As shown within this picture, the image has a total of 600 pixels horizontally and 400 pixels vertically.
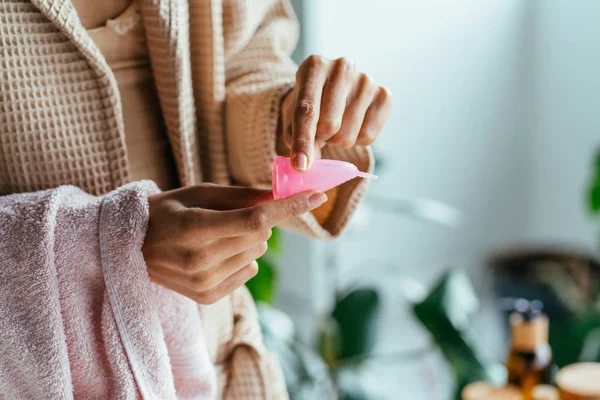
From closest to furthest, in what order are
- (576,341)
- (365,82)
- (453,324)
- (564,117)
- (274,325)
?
(365,82)
(274,325)
(453,324)
(576,341)
(564,117)

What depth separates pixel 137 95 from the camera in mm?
580

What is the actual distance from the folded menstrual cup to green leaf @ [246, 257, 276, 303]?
624 mm

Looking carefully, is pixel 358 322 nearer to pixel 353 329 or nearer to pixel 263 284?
pixel 353 329

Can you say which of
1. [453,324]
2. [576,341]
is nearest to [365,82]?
[453,324]

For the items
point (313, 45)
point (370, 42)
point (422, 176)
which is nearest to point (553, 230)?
point (422, 176)

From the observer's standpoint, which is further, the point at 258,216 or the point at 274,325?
the point at 274,325

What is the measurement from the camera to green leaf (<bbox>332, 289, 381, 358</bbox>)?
1153 mm

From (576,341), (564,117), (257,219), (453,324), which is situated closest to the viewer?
(257,219)

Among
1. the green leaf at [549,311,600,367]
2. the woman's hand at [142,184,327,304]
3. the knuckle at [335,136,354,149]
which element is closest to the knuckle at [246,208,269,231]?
the woman's hand at [142,184,327,304]

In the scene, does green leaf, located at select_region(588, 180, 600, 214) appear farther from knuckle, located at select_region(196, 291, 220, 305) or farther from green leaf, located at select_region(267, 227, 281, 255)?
knuckle, located at select_region(196, 291, 220, 305)

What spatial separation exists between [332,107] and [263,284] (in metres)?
0.64

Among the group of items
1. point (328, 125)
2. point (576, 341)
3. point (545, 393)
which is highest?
point (328, 125)

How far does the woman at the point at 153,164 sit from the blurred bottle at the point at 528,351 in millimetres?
388

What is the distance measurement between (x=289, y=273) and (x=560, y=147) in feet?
2.81
